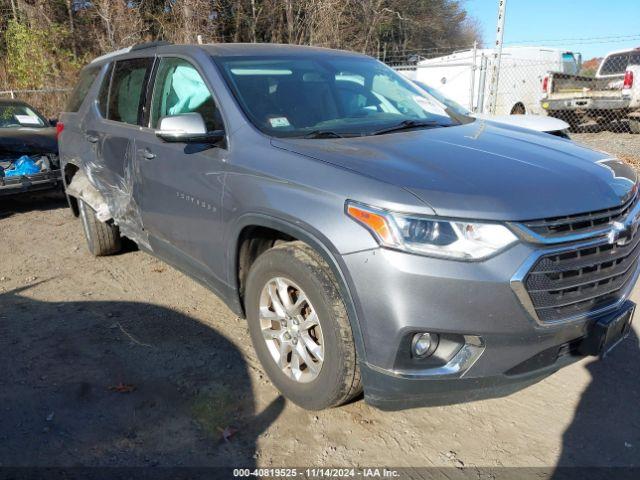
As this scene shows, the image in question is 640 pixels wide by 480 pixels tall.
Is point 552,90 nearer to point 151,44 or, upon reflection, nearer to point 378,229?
point 151,44

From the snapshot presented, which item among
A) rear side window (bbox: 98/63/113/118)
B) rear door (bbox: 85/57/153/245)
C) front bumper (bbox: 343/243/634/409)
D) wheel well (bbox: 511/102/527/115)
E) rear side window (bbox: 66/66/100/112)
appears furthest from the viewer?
wheel well (bbox: 511/102/527/115)

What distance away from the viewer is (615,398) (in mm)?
2861

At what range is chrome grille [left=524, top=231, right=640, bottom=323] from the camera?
2131 mm

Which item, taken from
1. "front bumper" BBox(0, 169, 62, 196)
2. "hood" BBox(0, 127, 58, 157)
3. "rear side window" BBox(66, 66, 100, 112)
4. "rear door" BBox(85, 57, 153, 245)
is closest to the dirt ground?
"rear door" BBox(85, 57, 153, 245)

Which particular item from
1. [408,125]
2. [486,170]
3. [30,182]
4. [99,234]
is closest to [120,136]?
[99,234]

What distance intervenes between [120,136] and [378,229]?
2.74 metres

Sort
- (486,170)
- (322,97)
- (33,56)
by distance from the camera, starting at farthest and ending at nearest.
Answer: (33,56)
(322,97)
(486,170)

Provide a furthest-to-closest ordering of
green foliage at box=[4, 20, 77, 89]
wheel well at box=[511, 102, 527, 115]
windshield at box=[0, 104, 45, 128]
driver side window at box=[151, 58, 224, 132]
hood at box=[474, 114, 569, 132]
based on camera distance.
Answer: green foliage at box=[4, 20, 77, 89] → wheel well at box=[511, 102, 527, 115] → windshield at box=[0, 104, 45, 128] → hood at box=[474, 114, 569, 132] → driver side window at box=[151, 58, 224, 132]

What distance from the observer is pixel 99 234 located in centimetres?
502

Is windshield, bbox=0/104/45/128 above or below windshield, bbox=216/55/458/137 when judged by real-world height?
below

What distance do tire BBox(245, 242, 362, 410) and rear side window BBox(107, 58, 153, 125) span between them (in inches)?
75.4

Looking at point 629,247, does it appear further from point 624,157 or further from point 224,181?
point 624,157

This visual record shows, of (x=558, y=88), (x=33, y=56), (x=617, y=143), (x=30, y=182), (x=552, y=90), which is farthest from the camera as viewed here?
(x=33, y=56)

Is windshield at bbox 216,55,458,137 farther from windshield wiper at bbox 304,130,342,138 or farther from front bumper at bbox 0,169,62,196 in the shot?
front bumper at bbox 0,169,62,196
